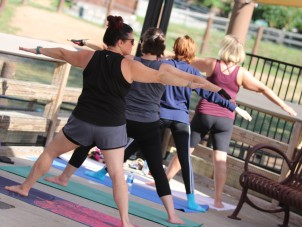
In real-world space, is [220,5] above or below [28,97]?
above

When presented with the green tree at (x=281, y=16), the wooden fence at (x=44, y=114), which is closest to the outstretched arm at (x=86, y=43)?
the wooden fence at (x=44, y=114)

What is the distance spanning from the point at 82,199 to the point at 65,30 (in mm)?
25209

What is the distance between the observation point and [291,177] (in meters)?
8.35

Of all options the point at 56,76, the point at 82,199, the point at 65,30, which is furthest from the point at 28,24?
the point at 82,199

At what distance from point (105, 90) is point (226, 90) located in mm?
2315

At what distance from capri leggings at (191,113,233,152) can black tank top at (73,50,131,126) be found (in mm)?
2241

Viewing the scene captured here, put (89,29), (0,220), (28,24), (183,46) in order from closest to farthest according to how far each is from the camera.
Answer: (0,220) < (183,46) < (28,24) < (89,29)

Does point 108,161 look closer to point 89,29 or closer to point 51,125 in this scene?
point 51,125

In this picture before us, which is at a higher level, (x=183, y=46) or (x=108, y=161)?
(x=183, y=46)

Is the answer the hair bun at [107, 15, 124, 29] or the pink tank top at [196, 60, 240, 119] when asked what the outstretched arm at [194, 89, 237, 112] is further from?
the hair bun at [107, 15, 124, 29]

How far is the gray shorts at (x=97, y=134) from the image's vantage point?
19.3 ft

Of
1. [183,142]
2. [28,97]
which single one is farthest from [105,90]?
[28,97]

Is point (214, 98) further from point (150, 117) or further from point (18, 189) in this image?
point (18, 189)

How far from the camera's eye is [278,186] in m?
7.79
